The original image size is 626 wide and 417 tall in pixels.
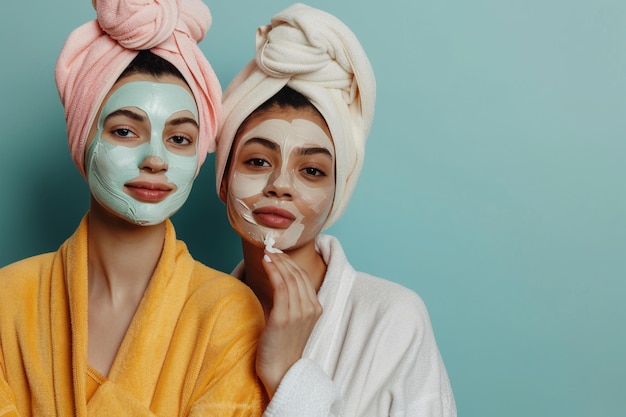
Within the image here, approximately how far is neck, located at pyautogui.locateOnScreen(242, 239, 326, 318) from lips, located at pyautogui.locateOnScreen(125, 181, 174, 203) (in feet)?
1.33

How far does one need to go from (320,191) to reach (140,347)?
0.52 meters

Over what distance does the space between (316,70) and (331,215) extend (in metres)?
0.33

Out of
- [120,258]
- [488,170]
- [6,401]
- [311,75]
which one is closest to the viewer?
[6,401]

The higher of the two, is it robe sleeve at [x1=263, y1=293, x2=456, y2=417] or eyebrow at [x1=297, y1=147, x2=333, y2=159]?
eyebrow at [x1=297, y1=147, x2=333, y2=159]

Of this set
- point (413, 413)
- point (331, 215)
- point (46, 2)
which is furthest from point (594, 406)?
point (46, 2)

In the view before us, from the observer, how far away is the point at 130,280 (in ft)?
6.18

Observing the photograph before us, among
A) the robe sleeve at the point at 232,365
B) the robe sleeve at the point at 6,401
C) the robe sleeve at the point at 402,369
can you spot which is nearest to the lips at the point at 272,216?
the robe sleeve at the point at 232,365

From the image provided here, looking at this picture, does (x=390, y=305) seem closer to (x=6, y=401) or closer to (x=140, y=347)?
(x=140, y=347)

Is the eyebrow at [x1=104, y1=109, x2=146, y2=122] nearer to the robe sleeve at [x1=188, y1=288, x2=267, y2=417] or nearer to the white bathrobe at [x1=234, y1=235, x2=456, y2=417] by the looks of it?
the robe sleeve at [x1=188, y1=288, x2=267, y2=417]

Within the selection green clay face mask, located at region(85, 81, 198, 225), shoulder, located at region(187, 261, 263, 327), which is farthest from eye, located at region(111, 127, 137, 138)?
shoulder, located at region(187, 261, 263, 327)

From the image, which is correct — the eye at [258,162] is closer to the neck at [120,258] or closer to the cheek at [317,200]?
the cheek at [317,200]

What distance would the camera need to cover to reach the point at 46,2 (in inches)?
102

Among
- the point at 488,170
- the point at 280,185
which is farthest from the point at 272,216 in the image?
the point at 488,170

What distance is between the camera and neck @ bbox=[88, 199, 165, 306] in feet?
6.15
